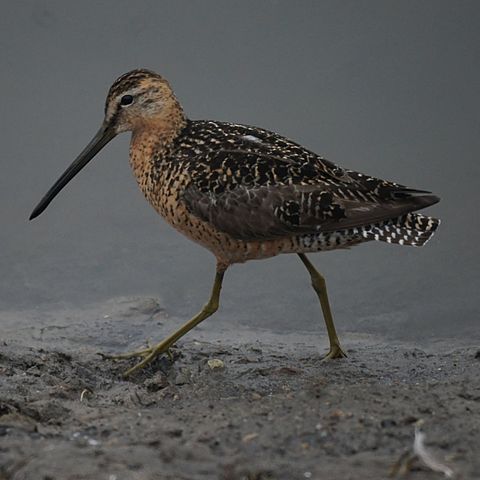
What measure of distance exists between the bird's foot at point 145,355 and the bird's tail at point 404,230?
45.1 inches

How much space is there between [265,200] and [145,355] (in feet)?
3.47

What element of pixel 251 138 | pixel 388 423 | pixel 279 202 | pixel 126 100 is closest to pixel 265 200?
pixel 279 202

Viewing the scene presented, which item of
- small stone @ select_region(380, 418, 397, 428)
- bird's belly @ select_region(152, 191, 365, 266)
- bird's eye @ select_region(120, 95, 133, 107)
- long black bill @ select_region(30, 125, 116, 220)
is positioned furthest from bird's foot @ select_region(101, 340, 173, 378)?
small stone @ select_region(380, 418, 397, 428)

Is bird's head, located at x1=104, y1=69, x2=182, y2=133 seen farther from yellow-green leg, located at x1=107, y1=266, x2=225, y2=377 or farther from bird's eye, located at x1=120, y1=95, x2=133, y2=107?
A: yellow-green leg, located at x1=107, y1=266, x2=225, y2=377

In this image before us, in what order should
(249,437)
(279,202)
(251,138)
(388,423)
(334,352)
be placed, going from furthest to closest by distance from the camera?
(334,352)
(251,138)
(279,202)
(388,423)
(249,437)

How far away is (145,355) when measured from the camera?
194 inches

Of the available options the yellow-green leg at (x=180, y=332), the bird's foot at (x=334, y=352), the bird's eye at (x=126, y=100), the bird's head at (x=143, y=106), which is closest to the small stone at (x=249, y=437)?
the yellow-green leg at (x=180, y=332)

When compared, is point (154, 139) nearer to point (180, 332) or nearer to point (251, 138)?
point (251, 138)

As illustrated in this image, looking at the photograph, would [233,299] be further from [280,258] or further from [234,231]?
[234,231]

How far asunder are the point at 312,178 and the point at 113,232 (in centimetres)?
228

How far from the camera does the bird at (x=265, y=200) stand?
4.50 m

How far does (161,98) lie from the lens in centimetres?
496

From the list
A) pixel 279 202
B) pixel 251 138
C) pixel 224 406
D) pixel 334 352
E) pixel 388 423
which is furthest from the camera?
pixel 334 352

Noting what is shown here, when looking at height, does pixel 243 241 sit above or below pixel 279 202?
below
